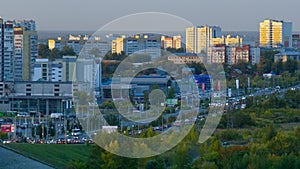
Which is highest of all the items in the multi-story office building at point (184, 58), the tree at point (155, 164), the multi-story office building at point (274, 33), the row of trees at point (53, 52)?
the multi-story office building at point (274, 33)

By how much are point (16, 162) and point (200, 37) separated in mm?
13669

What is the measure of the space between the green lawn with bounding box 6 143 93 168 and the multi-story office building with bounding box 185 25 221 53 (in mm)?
9220

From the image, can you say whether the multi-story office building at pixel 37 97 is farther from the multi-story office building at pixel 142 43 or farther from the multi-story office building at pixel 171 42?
the multi-story office building at pixel 171 42

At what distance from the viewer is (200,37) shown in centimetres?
1934

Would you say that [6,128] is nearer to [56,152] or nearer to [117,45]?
[56,152]

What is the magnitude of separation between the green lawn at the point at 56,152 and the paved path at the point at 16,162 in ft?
0.33

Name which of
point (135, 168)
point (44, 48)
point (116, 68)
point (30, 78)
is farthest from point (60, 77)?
point (135, 168)

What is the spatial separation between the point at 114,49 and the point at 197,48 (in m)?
2.18

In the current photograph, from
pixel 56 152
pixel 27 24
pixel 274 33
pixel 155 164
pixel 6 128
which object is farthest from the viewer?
pixel 274 33

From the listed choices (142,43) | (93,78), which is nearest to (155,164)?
(93,78)

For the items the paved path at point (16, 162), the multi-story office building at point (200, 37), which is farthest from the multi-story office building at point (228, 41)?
the paved path at point (16, 162)

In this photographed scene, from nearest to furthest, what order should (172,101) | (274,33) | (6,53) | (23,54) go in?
(172,101)
(6,53)
(23,54)
(274,33)

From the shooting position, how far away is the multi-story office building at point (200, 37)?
17547mm

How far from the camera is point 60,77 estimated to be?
39.2 feet
